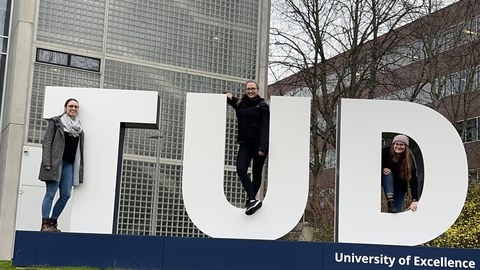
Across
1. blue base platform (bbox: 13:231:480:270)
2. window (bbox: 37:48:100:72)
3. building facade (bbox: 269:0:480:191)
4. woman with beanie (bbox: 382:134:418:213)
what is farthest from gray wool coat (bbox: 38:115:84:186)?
building facade (bbox: 269:0:480:191)

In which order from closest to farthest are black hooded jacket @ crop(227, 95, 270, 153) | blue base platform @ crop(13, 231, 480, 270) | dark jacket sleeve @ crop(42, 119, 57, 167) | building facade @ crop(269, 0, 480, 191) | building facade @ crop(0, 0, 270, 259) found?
blue base platform @ crop(13, 231, 480, 270) < dark jacket sleeve @ crop(42, 119, 57, 167) < black hooded jacket @ crop(227, 95, 270, 153) < building facade @ crop(0, 0, 270, 259) < building facade @ crop(269, 0, 480, 191)

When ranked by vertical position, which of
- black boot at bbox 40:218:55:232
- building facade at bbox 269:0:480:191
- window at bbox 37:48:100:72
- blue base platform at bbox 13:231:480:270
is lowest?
blue base platform at bbox 13:231:480:270

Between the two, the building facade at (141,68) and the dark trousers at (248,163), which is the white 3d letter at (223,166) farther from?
the building facade at (141,68)

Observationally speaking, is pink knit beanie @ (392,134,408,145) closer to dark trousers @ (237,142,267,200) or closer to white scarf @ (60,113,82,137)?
dark trousers @ (237,142,267,200)

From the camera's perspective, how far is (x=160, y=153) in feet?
51.9

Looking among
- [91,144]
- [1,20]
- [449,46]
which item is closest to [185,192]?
[91,144]

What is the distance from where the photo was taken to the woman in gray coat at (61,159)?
8.16 m

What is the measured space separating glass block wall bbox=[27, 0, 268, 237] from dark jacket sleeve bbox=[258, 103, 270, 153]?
23.1ft

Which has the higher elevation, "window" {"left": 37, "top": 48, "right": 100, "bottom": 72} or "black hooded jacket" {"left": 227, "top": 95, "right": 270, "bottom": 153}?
"window" {"left": 37, "top": 48, "right": 100, "bottom": 72}

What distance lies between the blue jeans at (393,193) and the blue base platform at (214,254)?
126 centimetres

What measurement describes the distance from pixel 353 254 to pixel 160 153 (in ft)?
29.4

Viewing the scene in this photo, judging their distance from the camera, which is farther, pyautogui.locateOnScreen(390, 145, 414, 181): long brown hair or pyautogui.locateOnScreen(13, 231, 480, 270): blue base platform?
pyautogui.locateOnScreen(390, 145, 414, 181): long brown hair

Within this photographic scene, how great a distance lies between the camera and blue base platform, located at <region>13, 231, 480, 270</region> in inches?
294

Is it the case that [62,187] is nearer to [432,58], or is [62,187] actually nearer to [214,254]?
[214,254]
